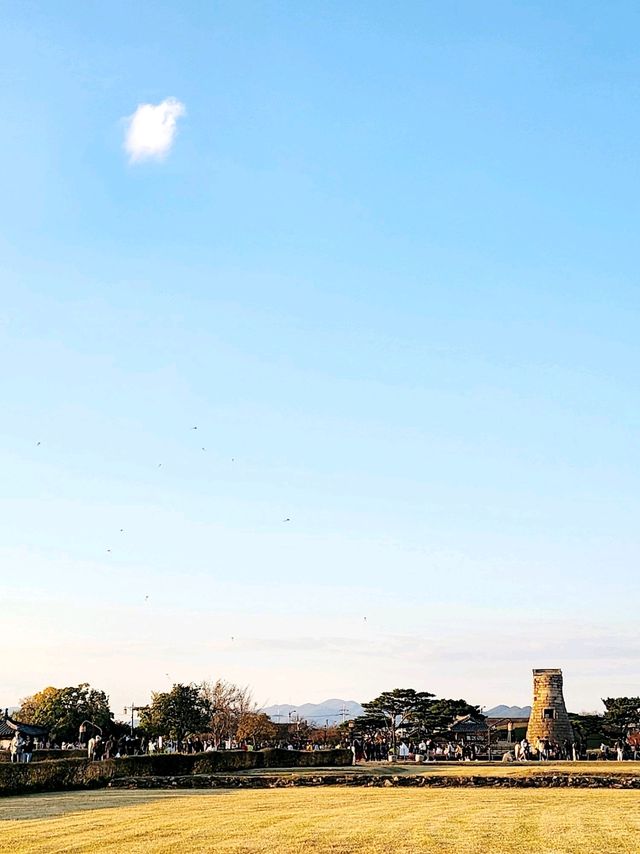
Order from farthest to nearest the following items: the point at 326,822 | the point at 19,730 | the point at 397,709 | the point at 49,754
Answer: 1. the point at 397,709
2. the point at 19,730
3. the point at 49,754
4. the point at 326,822

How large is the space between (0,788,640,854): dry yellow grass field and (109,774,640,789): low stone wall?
324 cm

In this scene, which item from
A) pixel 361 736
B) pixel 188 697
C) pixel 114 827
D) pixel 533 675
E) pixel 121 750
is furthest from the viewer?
pixel 361 736

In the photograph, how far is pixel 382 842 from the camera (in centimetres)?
2400

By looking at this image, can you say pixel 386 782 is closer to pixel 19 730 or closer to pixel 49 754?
pixel 49 754

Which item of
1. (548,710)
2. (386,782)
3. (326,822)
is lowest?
(326,822)

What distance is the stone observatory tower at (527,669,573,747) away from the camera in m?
100

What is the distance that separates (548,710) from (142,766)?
61278 millimetres

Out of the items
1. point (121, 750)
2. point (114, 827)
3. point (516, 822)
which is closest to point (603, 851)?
point (516, 822)

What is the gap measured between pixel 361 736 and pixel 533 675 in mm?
21414

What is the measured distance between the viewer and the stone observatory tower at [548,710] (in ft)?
329

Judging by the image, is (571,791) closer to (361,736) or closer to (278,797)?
(278,797)

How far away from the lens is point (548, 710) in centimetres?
10162

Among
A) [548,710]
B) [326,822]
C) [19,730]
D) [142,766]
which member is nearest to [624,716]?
[548,710]

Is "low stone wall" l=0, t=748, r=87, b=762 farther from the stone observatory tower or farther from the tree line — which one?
the stone observatory tower
